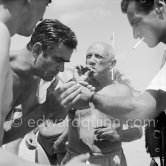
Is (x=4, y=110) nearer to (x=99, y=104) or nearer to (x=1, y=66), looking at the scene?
(x=1, y=66)

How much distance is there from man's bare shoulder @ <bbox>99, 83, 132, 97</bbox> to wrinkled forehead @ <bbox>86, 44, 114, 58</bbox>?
19.6 inches

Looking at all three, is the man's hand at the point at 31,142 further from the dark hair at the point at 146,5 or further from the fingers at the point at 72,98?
the dark hair at the point at 146,5

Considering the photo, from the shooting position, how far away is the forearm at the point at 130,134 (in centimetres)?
435

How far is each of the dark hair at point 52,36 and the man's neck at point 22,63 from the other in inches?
5.3

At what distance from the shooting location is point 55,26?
376 centimetres

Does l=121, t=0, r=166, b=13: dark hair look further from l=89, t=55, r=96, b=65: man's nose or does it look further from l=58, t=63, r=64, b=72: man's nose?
l=89, t=55, r=96, b=65: man's nose

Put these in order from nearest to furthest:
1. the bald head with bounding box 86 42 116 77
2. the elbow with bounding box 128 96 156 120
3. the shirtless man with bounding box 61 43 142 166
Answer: the elbow with bounding box 128 96 156 120, the shirtless man with bounding box 61 43 142 166, the bald head with bounding box 86 42 116 77

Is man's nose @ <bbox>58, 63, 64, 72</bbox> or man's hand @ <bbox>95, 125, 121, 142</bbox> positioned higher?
man's nose @ <bbox>58, 63, 64, 72</bbox>

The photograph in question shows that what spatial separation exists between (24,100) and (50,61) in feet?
1.48

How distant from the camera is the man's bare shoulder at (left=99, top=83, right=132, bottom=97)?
4.65 metres

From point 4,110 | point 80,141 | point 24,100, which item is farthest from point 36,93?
point 4,110

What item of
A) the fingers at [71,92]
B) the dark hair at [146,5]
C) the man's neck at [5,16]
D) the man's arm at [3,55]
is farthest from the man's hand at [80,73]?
the man's arm at [3,55]

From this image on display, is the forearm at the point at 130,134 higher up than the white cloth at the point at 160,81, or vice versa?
the white cloth at the point at 160,81

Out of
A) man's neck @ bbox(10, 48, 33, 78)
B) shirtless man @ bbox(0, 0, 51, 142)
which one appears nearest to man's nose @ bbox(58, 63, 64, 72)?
man's neck @ bbox(10, 48, 33, 78)
